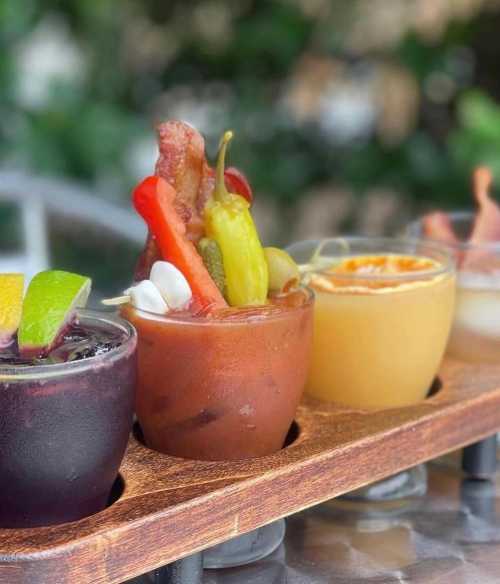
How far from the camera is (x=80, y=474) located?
2.68 feet

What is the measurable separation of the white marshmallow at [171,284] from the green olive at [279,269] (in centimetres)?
9

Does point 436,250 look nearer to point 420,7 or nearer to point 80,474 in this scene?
point 80,474

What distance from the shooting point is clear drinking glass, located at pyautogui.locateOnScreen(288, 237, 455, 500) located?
1.06 meters

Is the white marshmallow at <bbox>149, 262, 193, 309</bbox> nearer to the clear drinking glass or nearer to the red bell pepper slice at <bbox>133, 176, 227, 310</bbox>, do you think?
the red bell pepper slice at <bbox>133, 176, 227, 310</bbox>

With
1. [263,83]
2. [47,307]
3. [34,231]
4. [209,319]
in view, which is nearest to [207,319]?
[209,319]

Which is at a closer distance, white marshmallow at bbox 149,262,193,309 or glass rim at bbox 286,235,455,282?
white marshmallow at bbox 149,262,193,309

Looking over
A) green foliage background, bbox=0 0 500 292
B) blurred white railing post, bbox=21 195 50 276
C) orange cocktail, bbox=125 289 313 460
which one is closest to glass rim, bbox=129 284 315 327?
orange cocktail, bbox=125 289 313 460

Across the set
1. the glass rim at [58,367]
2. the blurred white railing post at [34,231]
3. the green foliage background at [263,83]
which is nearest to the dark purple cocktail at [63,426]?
the glass rim at [58,367]

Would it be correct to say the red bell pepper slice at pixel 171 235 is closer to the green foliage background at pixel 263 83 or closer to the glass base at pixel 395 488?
the glass base at pixel 395 488

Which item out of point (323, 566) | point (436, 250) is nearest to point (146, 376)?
point (323, 566)

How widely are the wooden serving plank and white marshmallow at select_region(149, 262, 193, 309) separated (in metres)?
0.14

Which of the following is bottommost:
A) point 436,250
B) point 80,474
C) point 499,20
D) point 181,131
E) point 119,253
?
point 119,253

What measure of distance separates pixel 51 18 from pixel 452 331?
7.72ft

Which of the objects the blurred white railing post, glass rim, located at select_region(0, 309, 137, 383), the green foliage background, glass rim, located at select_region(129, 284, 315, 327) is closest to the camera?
glass rim, located at select_region(0, 309, 137, 383)
